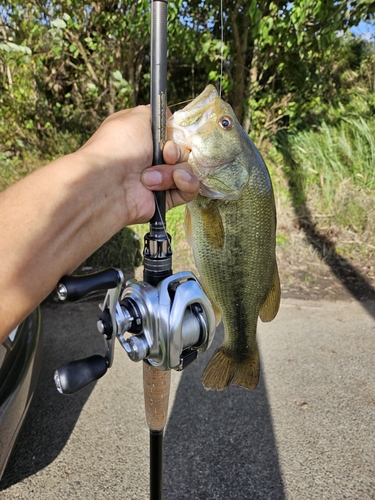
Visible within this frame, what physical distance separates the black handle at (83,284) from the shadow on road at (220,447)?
1663mm

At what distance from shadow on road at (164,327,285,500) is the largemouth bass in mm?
856

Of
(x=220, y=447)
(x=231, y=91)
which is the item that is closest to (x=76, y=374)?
(x=220, y=447)

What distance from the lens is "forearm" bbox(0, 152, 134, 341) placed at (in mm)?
1022

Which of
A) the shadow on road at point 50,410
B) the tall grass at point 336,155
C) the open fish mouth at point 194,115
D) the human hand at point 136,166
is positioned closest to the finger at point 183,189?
the human hand at point 136,166

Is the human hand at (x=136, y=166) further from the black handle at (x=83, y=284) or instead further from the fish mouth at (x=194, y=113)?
the black handle at (x=83, y=284)

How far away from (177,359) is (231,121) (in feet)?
2.99

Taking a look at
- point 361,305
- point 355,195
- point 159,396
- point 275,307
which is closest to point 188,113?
point 275,307

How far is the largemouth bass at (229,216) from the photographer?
1459mm

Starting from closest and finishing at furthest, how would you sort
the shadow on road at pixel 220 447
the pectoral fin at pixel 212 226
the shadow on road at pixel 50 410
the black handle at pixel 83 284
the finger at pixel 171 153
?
the black handle at pixel 83 284 < the finger at pixel 171 153 < the pectoral fin at pixel 212 226 < the shadow on road at pixel 220 447 < the shadow on road at pixel 50 410

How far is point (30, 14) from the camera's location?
5.41 meters

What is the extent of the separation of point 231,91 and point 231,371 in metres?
5.76

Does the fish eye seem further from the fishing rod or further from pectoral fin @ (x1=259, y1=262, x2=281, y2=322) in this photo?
pectoral fin @ (x1=259, y1=262, x2=281, y2=322)

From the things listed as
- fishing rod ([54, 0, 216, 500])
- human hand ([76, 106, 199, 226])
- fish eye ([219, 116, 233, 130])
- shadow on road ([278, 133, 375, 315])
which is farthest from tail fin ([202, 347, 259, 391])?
shadow on road ([278, 133, 375, 315])

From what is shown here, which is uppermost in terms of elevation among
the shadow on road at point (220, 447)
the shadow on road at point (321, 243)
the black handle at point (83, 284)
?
the black handle at point (83, 284)
